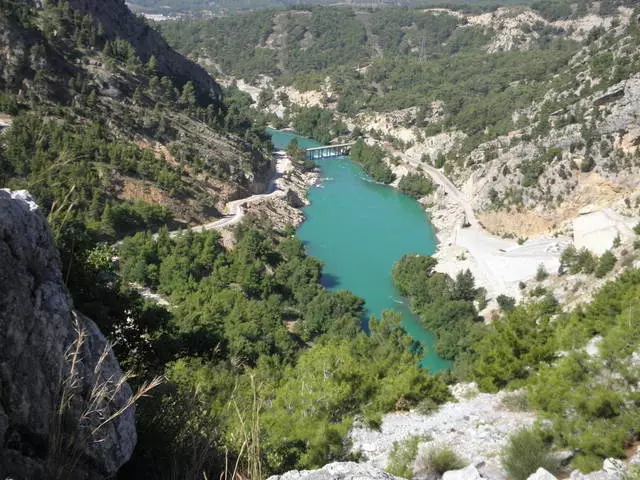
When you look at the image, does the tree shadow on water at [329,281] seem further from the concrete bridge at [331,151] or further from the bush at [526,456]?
the concrete bridge at [331,151]

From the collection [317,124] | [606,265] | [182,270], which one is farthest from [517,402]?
[317,124]

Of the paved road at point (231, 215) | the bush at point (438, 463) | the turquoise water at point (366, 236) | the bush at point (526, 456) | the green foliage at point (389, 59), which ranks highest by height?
the green foliage at point (389, 59)

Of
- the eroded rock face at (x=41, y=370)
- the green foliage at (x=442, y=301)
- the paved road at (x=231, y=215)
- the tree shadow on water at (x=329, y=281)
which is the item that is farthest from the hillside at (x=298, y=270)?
the tree shadow on water at (x=329, y=281)

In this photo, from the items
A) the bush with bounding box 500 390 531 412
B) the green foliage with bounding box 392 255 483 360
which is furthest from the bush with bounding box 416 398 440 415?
the green foliage with bounding box 392 255 483 360

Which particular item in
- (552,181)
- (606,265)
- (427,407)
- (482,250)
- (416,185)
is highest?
(552,181)

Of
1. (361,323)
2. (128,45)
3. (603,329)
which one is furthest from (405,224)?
(603,329)

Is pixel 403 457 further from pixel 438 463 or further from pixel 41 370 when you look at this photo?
pixel 41 370
